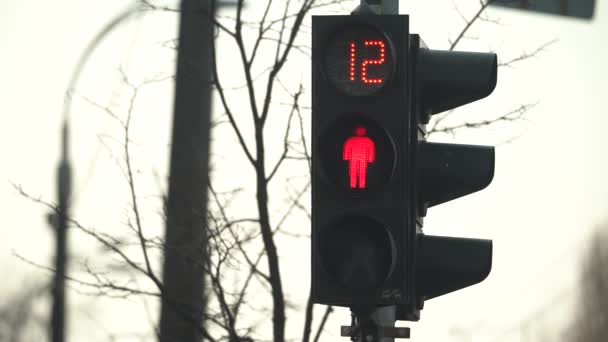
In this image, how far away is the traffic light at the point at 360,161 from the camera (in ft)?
13.1

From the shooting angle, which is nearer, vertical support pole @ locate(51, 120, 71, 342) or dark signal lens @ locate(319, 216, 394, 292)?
dark signal lens @ locate(319, 216, 394, 292)

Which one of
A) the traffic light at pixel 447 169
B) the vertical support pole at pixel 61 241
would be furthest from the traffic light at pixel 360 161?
the vertical support pole at pixel 61 241

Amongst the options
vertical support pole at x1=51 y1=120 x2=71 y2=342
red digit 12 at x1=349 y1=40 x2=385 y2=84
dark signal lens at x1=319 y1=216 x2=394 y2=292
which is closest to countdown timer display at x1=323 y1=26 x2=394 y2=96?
red digit 12 at x1=349 y1=40 x2=385 y2=84

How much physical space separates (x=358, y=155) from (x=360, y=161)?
2 centimetres

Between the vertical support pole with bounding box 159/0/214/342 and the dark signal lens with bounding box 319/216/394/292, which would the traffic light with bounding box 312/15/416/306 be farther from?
the vertical support pole with bounding box 159/0/214/342

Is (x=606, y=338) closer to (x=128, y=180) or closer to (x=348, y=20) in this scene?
(x=128, y=180)

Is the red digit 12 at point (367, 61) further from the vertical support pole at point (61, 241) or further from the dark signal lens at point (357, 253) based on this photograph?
the vertical support pole at point (61, 241)

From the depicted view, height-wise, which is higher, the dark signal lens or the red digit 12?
the red digit 12

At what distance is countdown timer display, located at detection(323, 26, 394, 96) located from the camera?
402cm

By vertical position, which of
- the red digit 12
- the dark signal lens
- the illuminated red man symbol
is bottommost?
the dark signal lens

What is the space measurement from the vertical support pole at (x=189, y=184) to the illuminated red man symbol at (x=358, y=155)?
5315mm

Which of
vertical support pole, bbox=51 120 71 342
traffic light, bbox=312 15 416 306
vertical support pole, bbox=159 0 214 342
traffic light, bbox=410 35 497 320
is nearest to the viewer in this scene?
traffic light, bbox=312 15 416 306

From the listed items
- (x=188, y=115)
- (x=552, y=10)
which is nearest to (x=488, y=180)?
(x=552, y=10)

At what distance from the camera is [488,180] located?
4371mm
